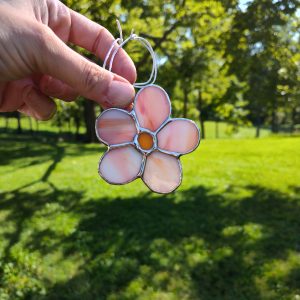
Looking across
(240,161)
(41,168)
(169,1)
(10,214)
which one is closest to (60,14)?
(10,214)

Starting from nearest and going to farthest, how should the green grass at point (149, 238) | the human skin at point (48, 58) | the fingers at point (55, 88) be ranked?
the human skin at point (48, 58) < the fingers at point (55, 88) < the green grass at point (149, 238)

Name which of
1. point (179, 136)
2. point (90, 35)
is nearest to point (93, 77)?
point (179, 136)

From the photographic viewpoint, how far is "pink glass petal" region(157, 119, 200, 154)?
235 cm

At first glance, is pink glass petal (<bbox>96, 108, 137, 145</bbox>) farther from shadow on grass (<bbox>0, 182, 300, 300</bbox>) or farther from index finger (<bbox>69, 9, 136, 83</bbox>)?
shadow on grass (<bbox>0, 182, 300, 300</bbox>)

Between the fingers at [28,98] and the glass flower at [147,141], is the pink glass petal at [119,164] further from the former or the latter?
the fingers at [28,98]

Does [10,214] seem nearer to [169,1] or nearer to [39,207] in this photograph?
[39,207]

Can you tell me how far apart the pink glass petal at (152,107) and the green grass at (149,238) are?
12.1 feet

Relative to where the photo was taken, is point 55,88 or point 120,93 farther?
point 55,88

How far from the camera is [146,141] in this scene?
7.80 feet

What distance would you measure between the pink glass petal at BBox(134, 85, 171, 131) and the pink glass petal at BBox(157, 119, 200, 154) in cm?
6

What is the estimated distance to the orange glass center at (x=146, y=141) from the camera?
236cm

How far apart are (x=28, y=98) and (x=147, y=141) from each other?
926 mm

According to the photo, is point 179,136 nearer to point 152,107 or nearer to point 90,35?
point 152,107

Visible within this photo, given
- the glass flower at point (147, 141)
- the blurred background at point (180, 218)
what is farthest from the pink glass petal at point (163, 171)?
the blurred background at point (180, 218)
